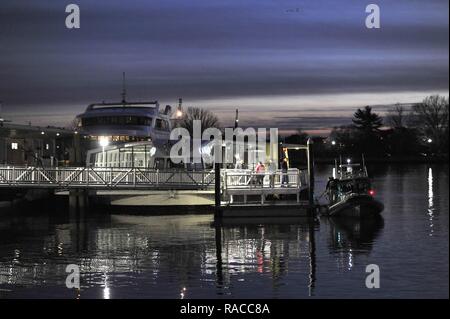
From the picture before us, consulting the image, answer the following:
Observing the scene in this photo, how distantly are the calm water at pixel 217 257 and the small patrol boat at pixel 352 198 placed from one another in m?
1.15

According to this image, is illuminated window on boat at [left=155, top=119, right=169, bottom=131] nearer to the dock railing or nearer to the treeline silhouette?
the dock railing

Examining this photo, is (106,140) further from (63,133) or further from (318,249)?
(318,249)

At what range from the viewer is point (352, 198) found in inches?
1763

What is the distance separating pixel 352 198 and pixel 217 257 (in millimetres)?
13755

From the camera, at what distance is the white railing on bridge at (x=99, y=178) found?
155 ft

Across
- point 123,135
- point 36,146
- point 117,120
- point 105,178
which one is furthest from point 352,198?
point 36,146

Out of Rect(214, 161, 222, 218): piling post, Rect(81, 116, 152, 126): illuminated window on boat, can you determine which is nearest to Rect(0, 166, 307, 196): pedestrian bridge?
Rect(214, 161, 222, 218): piling post

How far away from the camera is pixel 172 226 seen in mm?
42969

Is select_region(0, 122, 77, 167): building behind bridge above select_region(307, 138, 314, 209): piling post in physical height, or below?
above

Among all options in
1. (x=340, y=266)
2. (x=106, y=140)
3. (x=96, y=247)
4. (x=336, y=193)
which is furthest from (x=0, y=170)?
(x=340, y=266)

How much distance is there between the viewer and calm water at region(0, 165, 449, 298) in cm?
2669

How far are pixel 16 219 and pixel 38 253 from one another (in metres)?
13.8

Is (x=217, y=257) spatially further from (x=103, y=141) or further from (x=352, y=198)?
(x=103, y=141)

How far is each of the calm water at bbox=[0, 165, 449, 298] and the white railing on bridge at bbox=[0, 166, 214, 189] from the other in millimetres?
1980
